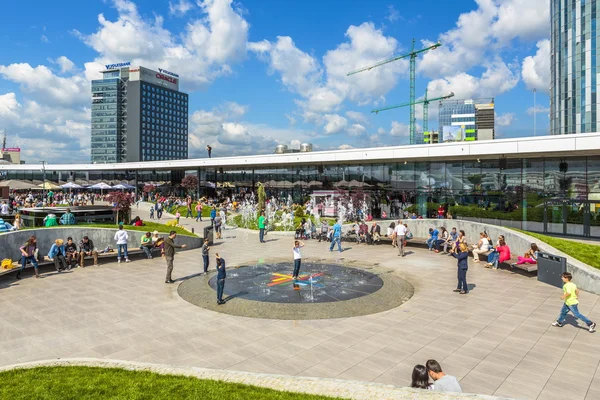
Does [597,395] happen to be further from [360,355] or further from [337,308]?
[337,308]

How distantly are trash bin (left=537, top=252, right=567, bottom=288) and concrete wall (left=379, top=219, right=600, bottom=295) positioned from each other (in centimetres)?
46

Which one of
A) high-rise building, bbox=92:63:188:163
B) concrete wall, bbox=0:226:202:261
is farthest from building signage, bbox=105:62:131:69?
concrete wall, bbox=0:226:202:261

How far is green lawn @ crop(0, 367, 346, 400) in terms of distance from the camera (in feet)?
17.2

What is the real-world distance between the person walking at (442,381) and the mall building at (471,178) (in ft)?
69.0

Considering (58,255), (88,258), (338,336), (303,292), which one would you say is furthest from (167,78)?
(338,336)

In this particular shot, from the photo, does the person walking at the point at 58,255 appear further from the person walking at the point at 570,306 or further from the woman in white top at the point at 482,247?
the woman in white top at the point at 482,247

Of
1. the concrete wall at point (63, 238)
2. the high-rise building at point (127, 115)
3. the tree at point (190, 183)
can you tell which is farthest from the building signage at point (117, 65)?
the concrete wall at point (63, 238)

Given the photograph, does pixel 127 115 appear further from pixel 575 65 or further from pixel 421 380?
pixel 421 380

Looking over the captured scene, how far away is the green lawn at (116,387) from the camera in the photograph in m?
5.25

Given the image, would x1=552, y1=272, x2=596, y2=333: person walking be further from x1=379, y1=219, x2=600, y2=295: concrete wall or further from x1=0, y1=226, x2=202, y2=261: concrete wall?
x1=0, y1=226, x2=202, y2=261: concrete wall

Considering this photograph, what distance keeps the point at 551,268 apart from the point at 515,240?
14.2 feet

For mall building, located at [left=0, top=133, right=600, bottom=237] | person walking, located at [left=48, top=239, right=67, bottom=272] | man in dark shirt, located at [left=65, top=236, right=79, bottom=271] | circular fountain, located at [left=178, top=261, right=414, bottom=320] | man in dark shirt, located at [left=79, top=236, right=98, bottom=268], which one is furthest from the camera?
mall building, located at [left=0, top=133, right=600, bottom=237]

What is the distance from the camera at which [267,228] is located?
26.7 m

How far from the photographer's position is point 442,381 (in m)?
5.25
